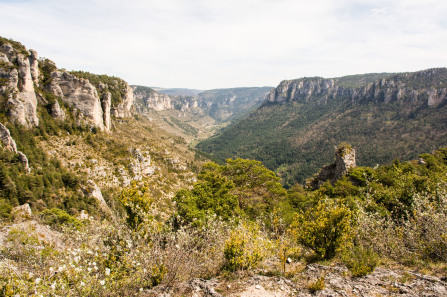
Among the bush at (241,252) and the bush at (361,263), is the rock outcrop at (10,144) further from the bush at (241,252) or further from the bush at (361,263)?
the bush at (361,263)

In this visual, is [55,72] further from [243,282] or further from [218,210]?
[243,282]

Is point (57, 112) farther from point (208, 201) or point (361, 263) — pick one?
point (361, 263)

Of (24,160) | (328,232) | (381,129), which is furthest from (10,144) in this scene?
(381,129)

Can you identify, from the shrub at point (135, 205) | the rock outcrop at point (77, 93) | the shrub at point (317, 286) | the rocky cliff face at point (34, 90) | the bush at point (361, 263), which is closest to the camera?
the shrub at point (317, 286)

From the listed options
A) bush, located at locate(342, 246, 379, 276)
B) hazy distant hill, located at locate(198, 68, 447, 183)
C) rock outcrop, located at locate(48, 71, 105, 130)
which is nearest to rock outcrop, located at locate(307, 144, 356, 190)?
bush, located at locate(342, 246, 379, 276)

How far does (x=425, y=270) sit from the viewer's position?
28.9 ft

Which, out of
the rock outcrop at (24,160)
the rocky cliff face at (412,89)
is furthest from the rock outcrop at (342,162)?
the rocky cliff face at (412,89)

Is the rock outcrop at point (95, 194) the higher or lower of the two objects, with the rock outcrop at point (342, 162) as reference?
lower

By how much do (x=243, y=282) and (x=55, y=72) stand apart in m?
69.0

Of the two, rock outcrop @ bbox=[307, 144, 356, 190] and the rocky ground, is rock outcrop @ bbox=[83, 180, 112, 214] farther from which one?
rock outcrop @ bbox=[307, 144, 356, 190]

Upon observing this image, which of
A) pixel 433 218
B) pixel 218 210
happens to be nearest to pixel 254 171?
pixel 218 210

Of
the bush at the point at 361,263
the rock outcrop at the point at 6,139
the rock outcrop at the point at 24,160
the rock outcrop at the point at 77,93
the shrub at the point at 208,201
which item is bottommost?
the rock outcrop at the point at 24,160

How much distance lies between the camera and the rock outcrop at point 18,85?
41.8 metres

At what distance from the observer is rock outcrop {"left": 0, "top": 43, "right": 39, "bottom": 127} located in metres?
41.8
